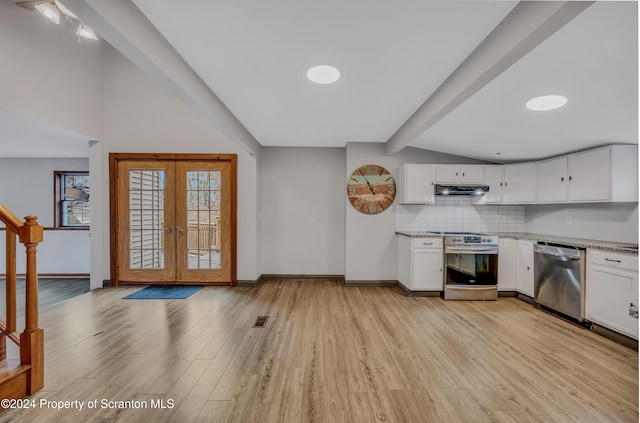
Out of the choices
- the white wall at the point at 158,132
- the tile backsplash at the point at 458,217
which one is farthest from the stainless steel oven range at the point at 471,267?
the white wall at the point at 158,132

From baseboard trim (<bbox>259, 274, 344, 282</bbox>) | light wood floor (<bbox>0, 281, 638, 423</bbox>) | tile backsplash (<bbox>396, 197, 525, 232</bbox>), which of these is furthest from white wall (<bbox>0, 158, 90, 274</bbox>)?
tile backsplash (<bbox>396, 197, 525, 232</bbox>)

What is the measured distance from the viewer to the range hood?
13.3ft

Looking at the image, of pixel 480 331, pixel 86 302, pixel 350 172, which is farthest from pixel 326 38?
pixel 86 302

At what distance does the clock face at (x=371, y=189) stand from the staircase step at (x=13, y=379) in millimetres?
3940

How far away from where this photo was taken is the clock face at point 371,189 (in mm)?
4523

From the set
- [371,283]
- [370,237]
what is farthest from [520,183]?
[371,283]

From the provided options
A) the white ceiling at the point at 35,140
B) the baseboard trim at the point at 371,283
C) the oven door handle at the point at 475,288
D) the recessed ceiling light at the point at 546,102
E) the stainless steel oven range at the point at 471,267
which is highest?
the white ceiling at the point at 35,140

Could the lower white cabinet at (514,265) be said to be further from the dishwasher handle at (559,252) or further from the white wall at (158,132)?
the white wall at (158,132)

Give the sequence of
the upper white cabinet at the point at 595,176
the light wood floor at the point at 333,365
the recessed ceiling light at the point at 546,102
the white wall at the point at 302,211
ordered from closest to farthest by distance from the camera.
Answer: the light wood floor at the point at 333,365, the recessed ceiling light at the point at 546,102, the upper white cabinet at the point at 595,176, the white wall at the point at 302,211

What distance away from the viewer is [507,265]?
12.9 ft

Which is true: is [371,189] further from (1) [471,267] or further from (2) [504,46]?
(2) [504,46]

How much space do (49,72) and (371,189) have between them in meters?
4.74

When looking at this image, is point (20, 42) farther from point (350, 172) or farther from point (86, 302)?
point (350, 172)

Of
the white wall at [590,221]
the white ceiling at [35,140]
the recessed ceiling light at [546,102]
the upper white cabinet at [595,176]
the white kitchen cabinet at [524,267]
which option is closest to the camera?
the recessed ceiling light at [546,102]
